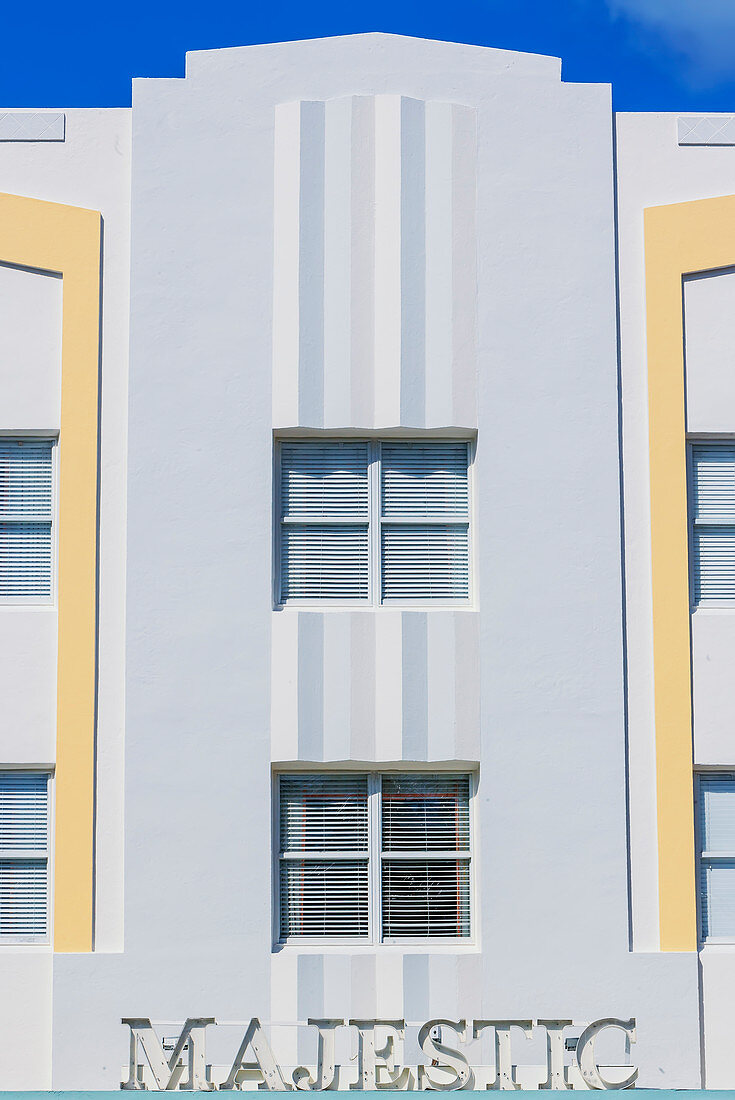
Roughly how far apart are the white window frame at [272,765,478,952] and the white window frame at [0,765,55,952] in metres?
2.13

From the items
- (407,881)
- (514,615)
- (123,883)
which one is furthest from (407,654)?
(123,883)

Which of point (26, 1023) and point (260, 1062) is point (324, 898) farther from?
point (26, 1023)

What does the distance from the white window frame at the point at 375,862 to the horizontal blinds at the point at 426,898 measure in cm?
5

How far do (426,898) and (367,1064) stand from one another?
5.98ft

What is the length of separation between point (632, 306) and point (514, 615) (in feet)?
10.9

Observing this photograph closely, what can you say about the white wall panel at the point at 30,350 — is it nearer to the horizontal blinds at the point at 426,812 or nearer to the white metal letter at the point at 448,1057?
the horizontal blinds at the point at 426,812

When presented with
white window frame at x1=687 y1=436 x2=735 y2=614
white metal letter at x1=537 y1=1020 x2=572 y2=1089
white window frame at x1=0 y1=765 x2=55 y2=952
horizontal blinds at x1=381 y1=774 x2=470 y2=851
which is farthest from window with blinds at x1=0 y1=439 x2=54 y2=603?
white window frame at x1=687 y1=436 x2=735 y2=614

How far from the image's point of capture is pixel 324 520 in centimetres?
1317

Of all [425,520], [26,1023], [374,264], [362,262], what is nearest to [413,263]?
[374,264]

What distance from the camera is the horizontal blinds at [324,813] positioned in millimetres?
12805

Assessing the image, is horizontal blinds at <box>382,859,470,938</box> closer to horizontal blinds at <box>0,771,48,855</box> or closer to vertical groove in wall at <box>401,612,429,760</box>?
vertical groove in wall at <box>401,612,429,760</box>

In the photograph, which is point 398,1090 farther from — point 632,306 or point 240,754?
point 632,306

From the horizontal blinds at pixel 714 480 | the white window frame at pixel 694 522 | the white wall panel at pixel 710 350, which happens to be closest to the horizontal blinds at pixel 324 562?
the white window frame at pixel 694 522

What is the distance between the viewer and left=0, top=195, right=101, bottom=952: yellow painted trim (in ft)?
41.0
